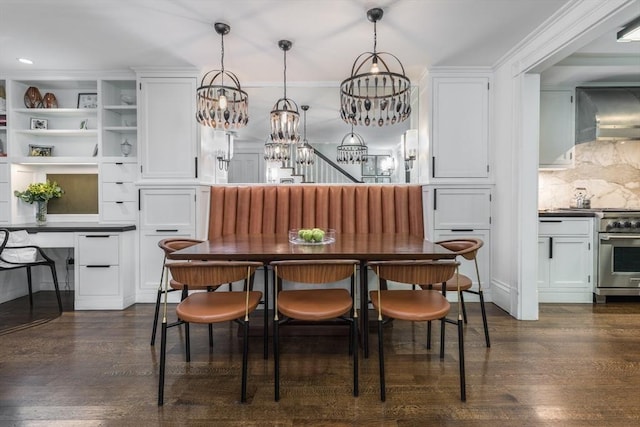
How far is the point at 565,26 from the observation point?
101 inches

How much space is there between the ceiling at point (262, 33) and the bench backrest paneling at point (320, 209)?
132 cm

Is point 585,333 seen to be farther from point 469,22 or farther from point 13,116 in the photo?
point 13,116

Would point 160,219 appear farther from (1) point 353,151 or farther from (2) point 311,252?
(1) point 353,151

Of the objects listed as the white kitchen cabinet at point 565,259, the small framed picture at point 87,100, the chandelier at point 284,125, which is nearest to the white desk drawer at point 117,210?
the small framed picture at point 87,100

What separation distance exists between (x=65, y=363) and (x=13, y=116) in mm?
3123

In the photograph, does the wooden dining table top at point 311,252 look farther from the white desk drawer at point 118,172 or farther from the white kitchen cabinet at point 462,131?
the white desk drawer at point 118,172

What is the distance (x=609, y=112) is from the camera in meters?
3.81

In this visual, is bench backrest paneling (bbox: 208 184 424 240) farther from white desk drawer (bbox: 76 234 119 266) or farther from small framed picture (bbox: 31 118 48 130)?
small framed picture (bbox: 31 118 48 130)

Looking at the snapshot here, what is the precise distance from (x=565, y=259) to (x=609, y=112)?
175 cm

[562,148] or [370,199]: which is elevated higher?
[562,148]

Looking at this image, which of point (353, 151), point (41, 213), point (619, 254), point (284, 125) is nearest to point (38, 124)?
point (41, 213)

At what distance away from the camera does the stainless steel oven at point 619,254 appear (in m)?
3.58

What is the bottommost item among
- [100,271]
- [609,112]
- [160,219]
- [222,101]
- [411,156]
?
[100,271]

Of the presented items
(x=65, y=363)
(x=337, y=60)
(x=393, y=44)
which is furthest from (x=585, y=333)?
(x=65, y=363)
